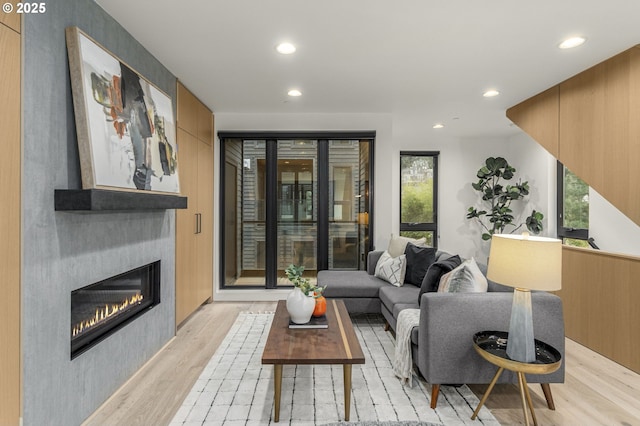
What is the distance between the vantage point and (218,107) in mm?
4559

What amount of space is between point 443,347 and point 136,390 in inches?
85.8

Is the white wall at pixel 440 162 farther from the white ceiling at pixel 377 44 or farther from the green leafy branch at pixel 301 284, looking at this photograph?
the green leafy branch at pixel 301 284

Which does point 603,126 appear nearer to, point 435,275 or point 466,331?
point 435,275

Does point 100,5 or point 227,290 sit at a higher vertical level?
point 100,5

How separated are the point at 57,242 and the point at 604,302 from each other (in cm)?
428

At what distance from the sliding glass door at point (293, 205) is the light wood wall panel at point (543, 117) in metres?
1.92

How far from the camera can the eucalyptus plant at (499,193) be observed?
5.60 meters

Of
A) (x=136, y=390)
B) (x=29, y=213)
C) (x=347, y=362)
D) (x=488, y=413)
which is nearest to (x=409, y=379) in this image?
(x=488, y=413)

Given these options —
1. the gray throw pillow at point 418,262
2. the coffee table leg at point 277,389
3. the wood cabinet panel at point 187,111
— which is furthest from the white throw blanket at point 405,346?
the wood cabinet panel at point 187,111

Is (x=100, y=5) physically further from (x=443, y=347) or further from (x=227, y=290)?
(x=227, y=290)

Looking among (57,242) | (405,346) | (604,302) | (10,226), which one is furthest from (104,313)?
(604,302)

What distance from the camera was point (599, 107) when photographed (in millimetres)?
3139

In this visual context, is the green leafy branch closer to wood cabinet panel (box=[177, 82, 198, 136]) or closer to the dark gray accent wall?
the dark gray accent wall

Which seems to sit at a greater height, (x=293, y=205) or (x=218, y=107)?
(x=218, y=107)
